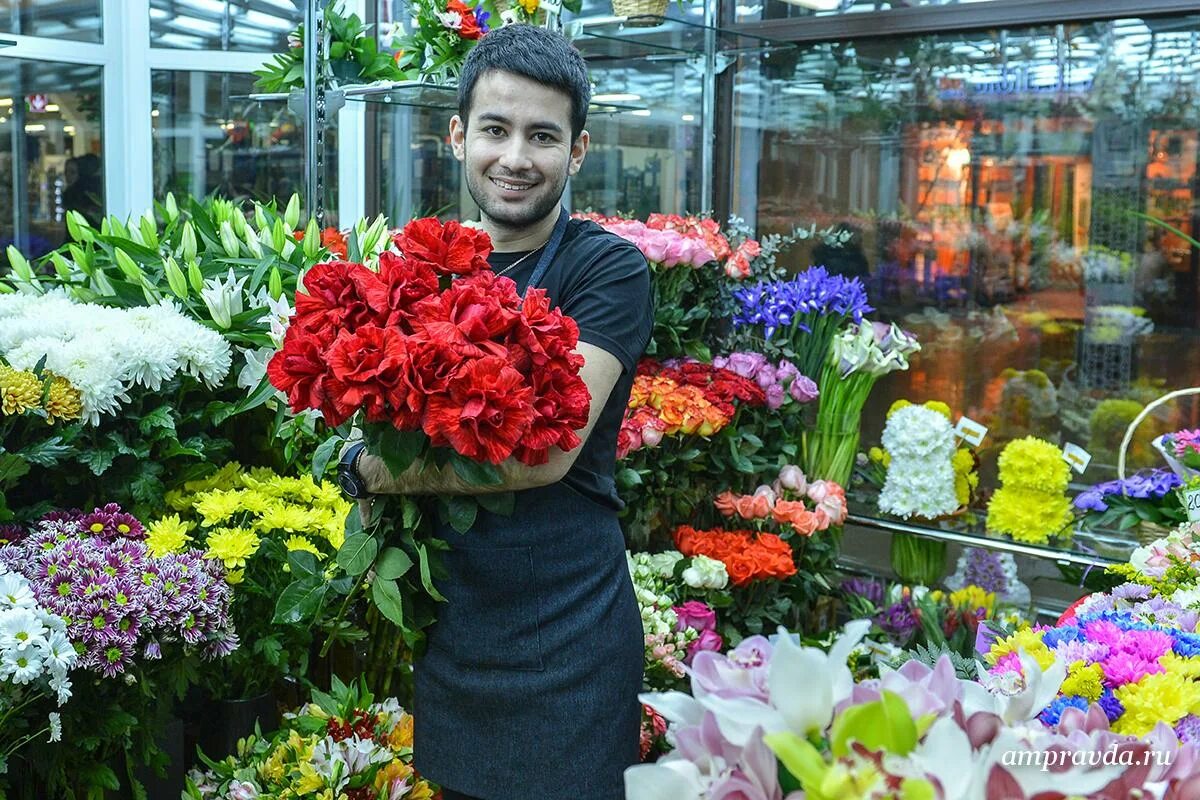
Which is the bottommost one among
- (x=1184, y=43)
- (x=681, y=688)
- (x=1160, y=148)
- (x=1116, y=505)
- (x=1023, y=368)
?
(x=681, y=688)

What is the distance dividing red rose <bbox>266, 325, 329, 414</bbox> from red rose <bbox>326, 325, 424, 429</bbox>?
0.08 feet

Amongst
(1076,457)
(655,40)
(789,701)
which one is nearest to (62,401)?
(789,701)

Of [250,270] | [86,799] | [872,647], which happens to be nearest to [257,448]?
[250,270]

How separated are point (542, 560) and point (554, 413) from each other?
0.29 meters

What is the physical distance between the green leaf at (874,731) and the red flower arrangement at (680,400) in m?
2.00

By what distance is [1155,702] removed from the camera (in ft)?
3.61

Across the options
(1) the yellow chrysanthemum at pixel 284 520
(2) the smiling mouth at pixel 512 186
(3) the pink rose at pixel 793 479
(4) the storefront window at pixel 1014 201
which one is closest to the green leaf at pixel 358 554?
(2) the smiling mouth at pixel 512 186

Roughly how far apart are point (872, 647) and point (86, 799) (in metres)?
1.70

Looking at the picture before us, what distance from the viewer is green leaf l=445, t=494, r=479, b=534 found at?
1508mm

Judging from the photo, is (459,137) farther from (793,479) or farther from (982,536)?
(982,536)

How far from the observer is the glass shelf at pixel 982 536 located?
10.1 ft

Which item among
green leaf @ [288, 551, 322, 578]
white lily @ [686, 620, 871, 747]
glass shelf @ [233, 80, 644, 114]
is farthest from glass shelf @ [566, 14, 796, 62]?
white lily @ [686, 620, 871, 747]

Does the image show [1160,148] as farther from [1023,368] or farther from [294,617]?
[294,617]

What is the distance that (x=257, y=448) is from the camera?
245 centimetres
